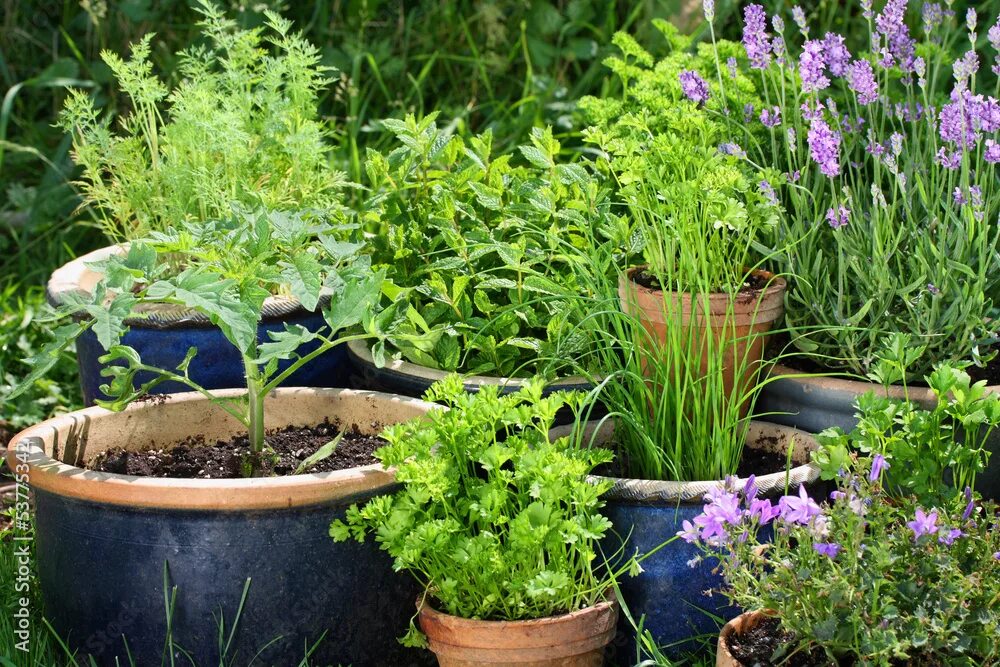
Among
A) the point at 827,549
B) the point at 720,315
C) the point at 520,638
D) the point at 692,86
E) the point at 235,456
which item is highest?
the point at 692,86

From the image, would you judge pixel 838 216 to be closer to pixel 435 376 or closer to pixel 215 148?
pixel 435 376

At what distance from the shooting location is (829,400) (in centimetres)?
260

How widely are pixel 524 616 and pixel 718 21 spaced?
10.1 ft

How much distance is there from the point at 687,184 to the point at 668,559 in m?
0.70

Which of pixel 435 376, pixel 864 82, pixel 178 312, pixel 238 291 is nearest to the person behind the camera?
pixel 238 291

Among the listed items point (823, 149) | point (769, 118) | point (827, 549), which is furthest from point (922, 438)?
point (769, 118)

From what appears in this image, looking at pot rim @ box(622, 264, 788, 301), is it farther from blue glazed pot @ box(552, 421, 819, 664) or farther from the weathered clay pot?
blue glazed pot @ box(552, 421, 819, 664)

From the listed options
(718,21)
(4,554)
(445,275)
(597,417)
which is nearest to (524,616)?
(597,417)

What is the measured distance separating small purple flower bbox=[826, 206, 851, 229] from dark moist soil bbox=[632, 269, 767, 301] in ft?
0.60

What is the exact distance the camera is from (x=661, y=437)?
93.4 inches

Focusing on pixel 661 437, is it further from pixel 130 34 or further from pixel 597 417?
pixel 130 34

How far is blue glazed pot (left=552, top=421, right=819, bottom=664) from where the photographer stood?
7.25 feet

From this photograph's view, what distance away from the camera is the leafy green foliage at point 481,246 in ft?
8.71

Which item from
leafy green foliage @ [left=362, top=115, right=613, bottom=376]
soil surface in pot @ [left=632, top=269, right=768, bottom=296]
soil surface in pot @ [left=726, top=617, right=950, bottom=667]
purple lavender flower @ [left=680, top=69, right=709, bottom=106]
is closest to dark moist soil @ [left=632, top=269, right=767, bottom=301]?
soil surface in pot @ [left=632, top=269, right=768, bottom=296]
